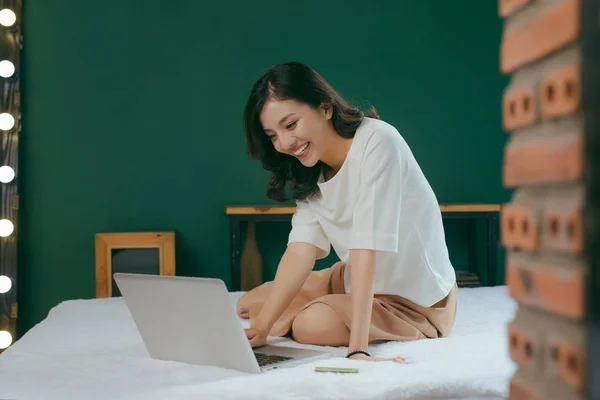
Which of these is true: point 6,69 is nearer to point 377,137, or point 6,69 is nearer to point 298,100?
point 298,100

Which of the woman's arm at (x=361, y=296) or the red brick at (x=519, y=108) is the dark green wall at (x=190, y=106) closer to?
the woman's arm at (x=361, y=296)

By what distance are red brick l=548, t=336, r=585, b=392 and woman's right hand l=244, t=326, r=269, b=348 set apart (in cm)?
130

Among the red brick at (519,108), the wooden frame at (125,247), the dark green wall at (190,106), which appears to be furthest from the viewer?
the dark green wall at (190,106)

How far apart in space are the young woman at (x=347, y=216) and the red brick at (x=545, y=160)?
1062 mm

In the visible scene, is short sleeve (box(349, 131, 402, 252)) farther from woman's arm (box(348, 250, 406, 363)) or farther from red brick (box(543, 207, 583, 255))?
red brick (box(543, 207, 583, 255))

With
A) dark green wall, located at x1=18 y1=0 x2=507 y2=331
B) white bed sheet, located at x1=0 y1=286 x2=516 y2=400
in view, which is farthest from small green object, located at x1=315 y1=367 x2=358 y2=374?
dark green wall, located at x1=18 y1=0 x2=507 y2=331

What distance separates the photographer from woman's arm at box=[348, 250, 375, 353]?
5.54ft

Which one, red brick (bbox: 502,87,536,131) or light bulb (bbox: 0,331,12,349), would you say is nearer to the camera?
red brick (bbox: 502,87,536,131)

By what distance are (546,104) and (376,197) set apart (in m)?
1.18

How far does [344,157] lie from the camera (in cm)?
202

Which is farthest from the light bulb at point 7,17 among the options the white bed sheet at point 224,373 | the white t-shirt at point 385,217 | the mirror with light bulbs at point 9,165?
the white t-shirt at point 385,217

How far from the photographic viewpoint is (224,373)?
149cm

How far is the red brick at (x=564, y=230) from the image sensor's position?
58cm

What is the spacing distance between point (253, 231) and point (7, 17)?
1572mm
